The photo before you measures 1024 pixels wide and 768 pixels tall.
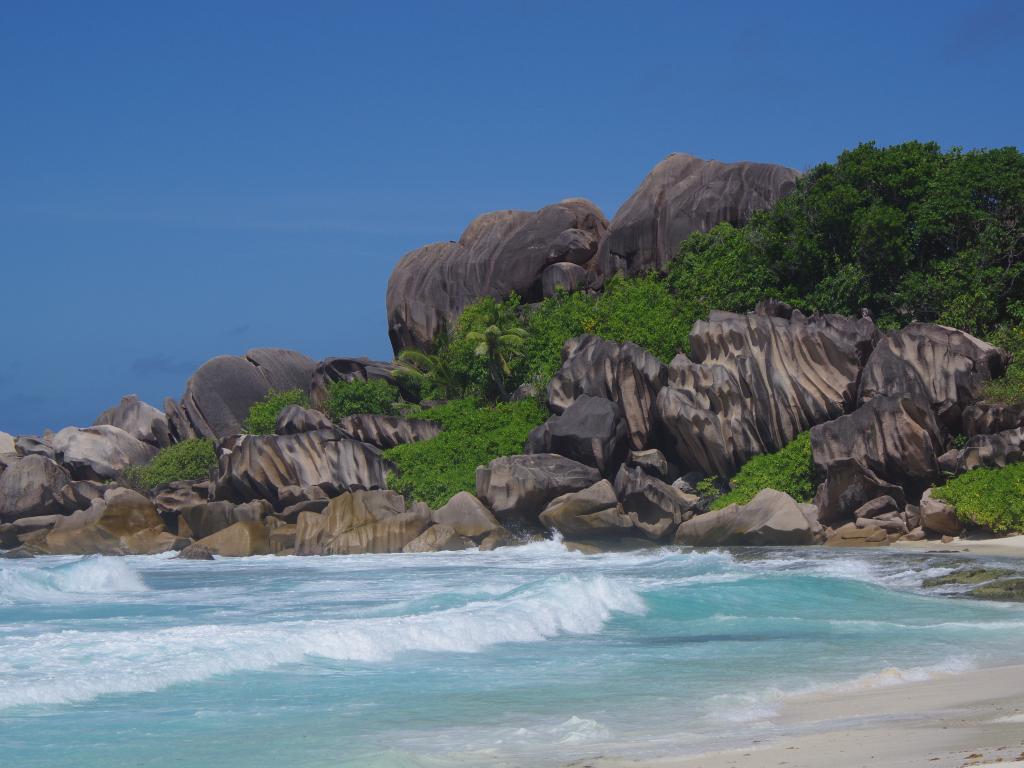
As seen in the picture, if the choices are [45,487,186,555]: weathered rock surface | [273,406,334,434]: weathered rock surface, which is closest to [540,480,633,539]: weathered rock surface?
[273,406,334,434]: weathered rock surface

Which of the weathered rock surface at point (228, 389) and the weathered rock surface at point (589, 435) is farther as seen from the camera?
the weathered rock surface at point (228, 389)

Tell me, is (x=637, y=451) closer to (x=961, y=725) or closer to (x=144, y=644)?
(x=144, y=644)

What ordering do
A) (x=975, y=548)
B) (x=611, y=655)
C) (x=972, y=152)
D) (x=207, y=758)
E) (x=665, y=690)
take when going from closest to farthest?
1. (x=207, y=758)
2. (x=665, y=690)
3. (x=611, y=655)
4. (x=975, y=548)
5. (x=972, y=152)

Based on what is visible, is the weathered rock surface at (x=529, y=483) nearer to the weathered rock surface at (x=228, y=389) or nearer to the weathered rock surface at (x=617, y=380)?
the weathered rock surface at (x=617, y=380)

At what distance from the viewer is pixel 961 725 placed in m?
8.17

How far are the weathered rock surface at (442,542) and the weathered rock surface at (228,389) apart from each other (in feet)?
53.7

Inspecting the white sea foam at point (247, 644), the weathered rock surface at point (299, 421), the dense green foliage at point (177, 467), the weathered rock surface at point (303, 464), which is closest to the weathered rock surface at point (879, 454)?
the white sea foam at point (247, 644)

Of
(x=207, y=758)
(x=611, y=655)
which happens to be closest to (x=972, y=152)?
(x=611, y=655)

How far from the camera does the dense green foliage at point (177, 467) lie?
39.4 metres

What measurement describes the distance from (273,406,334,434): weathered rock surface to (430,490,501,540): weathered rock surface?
7.68 meters

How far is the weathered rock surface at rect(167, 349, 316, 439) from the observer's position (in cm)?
4344

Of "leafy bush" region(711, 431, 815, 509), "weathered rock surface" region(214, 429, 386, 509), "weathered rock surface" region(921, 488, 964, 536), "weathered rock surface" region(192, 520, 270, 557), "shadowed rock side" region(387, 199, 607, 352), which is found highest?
"shadowed rock side" region(387, 199, 607, 352)

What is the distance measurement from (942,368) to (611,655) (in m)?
16.1

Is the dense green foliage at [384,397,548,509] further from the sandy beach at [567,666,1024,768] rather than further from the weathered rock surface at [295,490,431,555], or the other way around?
the sandy beach at [567,666,1024,768]
